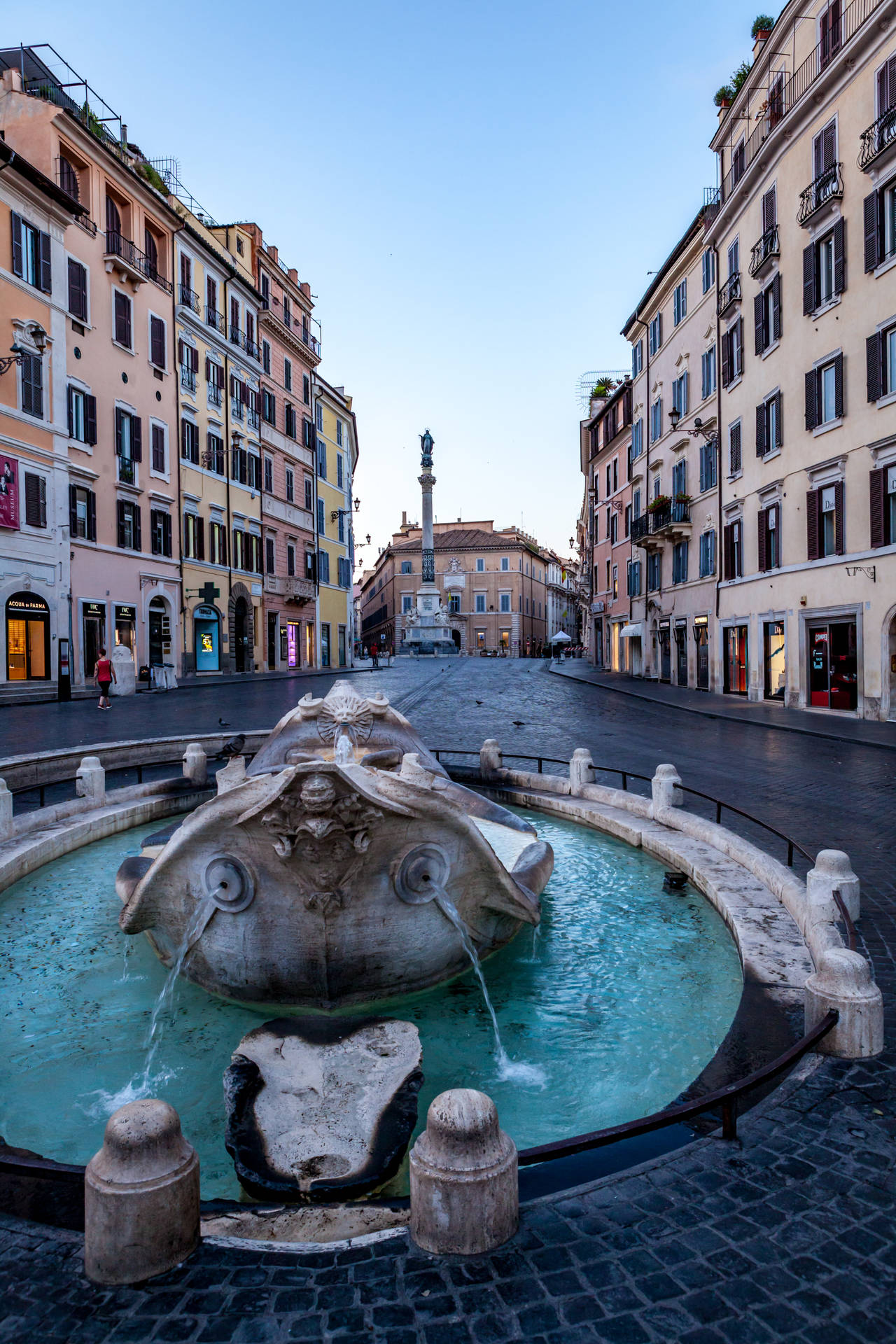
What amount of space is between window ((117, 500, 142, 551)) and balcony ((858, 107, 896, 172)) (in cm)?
2462

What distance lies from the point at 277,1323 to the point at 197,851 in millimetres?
2328

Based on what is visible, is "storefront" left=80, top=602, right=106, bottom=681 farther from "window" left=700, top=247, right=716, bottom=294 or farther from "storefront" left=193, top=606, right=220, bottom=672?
"window" left=700, top=247, right=716, bottom=294

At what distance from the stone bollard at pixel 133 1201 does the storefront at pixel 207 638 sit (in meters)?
33.0

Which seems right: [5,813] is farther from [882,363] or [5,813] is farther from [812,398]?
[812,398]

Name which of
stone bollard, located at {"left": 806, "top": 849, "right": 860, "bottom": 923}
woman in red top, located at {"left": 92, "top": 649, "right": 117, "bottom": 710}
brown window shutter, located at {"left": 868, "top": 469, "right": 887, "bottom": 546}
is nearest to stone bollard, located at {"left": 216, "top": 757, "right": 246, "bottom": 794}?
stone bollard, located at {"left": 806, "top": 849, "right": 860, "bottom": 923}

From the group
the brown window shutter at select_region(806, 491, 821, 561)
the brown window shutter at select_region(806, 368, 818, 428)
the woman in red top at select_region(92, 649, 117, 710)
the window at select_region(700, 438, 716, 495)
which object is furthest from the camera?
the window at select_region(700, 438, 716, 495)

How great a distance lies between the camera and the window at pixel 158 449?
30953mm

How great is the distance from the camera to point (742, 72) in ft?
78.3

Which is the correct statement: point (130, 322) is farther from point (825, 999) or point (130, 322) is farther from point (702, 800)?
point (825, 999)

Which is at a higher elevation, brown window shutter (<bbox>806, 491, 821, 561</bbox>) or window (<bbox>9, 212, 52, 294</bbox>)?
window (<bbox>9, 212, 52, 294</bbox>)

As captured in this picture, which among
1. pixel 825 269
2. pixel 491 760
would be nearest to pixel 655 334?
pixel 825 269

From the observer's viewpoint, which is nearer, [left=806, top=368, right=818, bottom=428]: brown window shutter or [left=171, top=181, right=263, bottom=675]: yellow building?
[left=806, top=368, right=818, bottom=428]: brown window shutter

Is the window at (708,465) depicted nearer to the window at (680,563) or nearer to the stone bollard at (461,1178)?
the window at (680,563)

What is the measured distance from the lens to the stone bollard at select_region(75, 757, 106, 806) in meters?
8.60
